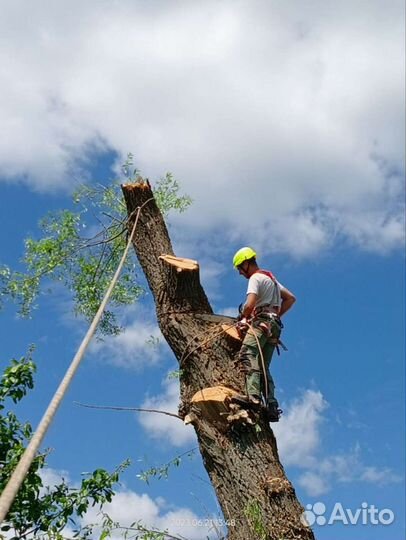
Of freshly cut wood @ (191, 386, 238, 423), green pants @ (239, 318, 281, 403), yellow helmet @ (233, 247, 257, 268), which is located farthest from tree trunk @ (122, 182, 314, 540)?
yellow helmet @ (233, 247, 257, 268)

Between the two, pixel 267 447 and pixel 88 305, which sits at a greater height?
pixel 88 305

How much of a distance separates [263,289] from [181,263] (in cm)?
74

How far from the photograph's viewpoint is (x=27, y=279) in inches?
296

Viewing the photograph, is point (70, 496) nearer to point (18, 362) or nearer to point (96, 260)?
point (18, 362)

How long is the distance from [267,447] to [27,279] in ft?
11.7

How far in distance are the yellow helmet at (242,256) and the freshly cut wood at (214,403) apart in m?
1.13

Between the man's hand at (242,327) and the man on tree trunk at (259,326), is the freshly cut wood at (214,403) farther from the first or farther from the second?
the man's hand at (242,327)

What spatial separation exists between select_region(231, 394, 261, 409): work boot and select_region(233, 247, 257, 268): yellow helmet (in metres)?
1.22

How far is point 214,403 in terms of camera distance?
512 centimetres

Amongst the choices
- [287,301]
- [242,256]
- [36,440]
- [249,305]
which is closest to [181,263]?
[242,256]

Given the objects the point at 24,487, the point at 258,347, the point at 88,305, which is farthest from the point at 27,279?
the point at 258,347

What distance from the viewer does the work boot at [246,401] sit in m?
5.10

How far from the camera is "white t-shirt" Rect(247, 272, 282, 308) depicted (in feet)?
18.7

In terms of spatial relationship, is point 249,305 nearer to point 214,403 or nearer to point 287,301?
point 287,301
